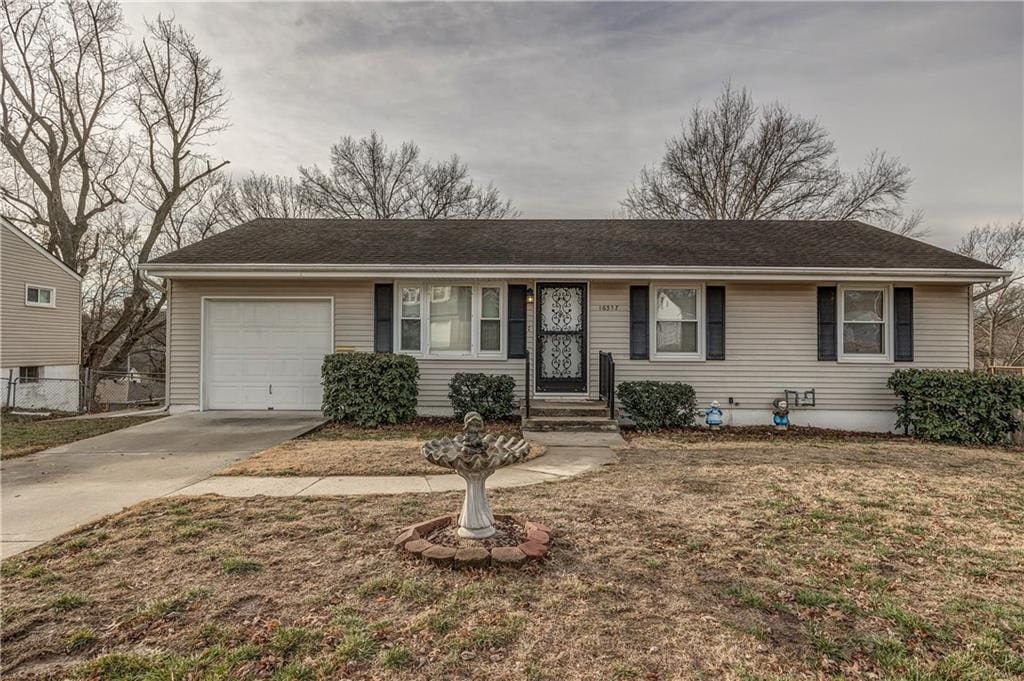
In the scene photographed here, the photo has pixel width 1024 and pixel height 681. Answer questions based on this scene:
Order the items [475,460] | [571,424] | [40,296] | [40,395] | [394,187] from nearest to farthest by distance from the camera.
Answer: [475,460], [571,424], [40,395], [40,296], [394,187]

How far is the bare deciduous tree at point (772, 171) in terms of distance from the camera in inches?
863

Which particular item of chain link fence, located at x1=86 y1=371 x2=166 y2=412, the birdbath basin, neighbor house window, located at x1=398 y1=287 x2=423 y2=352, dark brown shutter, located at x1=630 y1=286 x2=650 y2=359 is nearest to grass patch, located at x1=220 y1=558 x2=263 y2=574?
the birdbath basin

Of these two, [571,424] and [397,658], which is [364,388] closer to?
[571,424]

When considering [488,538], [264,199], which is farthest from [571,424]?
[264,199]

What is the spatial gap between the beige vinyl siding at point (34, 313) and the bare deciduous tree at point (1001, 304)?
3570 centimetres

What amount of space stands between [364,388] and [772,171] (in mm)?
21676

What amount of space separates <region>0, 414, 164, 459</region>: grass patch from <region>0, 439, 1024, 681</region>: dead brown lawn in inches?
166

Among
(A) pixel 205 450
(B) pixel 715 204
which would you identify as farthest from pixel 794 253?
(B) pixel 715 204

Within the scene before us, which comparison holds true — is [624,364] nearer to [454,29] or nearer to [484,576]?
[484,576]

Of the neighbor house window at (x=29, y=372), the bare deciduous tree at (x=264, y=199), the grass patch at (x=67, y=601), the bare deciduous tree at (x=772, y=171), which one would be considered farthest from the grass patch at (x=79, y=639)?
the bare deciduous tree at (x=264, y=199)

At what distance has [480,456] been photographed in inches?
129

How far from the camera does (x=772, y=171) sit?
22375mm

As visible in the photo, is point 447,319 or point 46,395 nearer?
point 447,319

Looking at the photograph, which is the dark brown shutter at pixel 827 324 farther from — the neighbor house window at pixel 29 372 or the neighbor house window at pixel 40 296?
the neighbor house window at pixel 40 296
